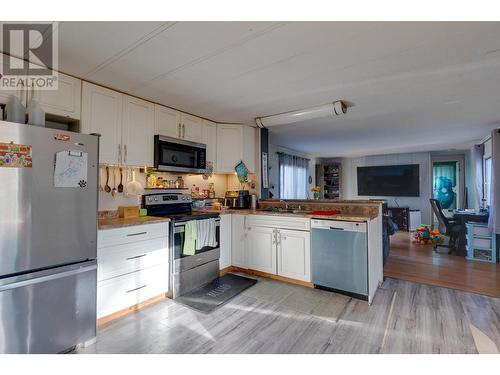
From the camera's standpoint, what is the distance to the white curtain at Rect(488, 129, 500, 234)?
3.68 m

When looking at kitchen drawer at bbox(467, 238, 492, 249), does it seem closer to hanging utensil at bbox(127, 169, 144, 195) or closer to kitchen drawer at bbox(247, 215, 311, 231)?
kitchen drawer at bbox(247, 215, 311, 231)

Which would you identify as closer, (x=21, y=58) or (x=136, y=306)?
(x=21, y=58)

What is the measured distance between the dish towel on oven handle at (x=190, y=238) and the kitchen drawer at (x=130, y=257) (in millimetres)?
204

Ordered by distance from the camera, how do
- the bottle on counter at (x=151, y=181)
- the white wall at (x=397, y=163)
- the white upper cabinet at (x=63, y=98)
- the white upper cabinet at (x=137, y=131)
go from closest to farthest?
the white upper cabinet at (x=63, y=98) < the white upper cabinet at (x=137, y=131) < the bottle on counter at (x=151, y=181) < the white wall at (x=397, y=163)

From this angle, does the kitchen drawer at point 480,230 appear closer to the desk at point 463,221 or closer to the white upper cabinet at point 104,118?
the desk at point 463,221

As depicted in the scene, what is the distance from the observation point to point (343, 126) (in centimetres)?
401

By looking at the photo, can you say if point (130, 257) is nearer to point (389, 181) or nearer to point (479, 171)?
point (479, 171)

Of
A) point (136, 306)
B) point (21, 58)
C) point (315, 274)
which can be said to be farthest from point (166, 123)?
point (315, 274)

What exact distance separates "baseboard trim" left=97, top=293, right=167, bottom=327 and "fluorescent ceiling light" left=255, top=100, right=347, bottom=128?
2.56 meters

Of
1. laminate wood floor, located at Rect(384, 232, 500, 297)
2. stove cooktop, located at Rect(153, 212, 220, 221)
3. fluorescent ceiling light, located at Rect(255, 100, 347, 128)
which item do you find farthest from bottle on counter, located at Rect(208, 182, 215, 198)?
laminate wood floor, located at Rect(384, 232, 500, 297)

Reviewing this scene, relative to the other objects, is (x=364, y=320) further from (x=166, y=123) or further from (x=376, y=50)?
(x=166, y=123)

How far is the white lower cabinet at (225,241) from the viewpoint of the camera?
3.19m

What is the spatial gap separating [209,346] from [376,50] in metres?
2.51

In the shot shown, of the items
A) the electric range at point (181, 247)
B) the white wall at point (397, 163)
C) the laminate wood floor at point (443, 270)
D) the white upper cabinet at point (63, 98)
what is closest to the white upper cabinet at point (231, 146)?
the electric range at point (181, 247)
